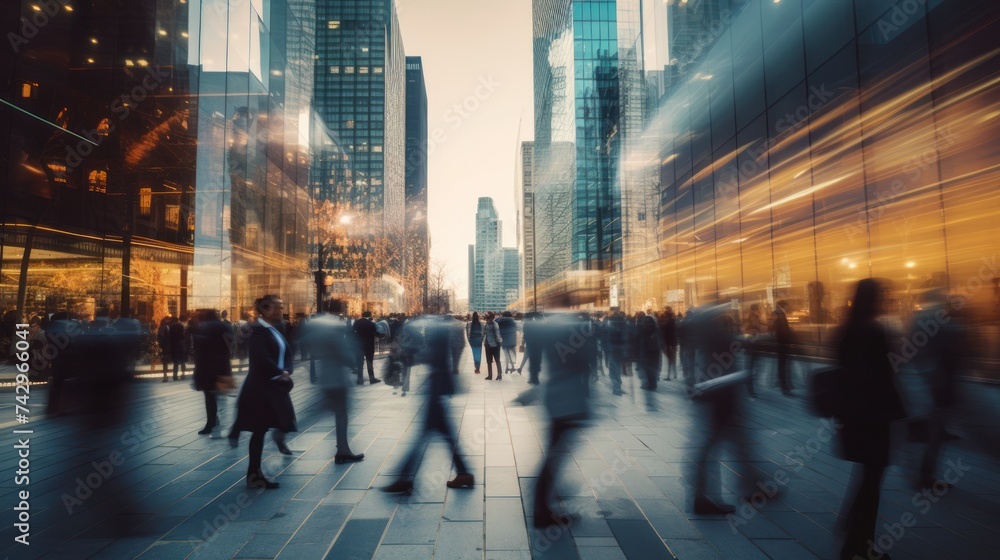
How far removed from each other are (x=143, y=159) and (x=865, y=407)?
21733 millimetres

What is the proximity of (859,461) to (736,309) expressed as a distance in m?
16.4

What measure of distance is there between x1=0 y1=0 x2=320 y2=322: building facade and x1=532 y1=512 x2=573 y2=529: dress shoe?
15.5 m

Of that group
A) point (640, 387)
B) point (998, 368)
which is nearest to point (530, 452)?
point (640, 387)

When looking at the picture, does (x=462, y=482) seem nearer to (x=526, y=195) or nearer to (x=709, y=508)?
(x=709, y=508)

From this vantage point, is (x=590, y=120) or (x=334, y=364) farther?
(x=590, y=120)

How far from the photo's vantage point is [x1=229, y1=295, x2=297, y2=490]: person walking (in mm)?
5258

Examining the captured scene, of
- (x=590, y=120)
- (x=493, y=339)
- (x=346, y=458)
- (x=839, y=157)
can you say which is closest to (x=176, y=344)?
(x=493, y=339)

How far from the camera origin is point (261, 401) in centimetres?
533

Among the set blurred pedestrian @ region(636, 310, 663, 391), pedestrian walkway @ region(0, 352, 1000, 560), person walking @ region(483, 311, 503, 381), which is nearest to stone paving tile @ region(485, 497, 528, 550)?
pedestrian walkway @ region(0, 352, 1000, 560)

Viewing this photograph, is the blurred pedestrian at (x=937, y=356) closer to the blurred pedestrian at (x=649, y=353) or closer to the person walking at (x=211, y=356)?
the blurred pedestrian at (x=649, y=353)

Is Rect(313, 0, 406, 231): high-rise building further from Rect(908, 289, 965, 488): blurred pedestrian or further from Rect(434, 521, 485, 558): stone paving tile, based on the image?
Rect(434, 521, 485, 558): stone paving tile

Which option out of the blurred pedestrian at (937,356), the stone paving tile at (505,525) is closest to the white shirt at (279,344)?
the stone paving tile at (505,525)

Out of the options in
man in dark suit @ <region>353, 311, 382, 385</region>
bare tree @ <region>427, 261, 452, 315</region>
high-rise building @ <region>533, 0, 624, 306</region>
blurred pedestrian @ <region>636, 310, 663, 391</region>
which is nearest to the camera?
blurred pedestrian @ <region>636, 310, 663, 391</region>

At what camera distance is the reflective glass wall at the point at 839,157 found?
1018cm
